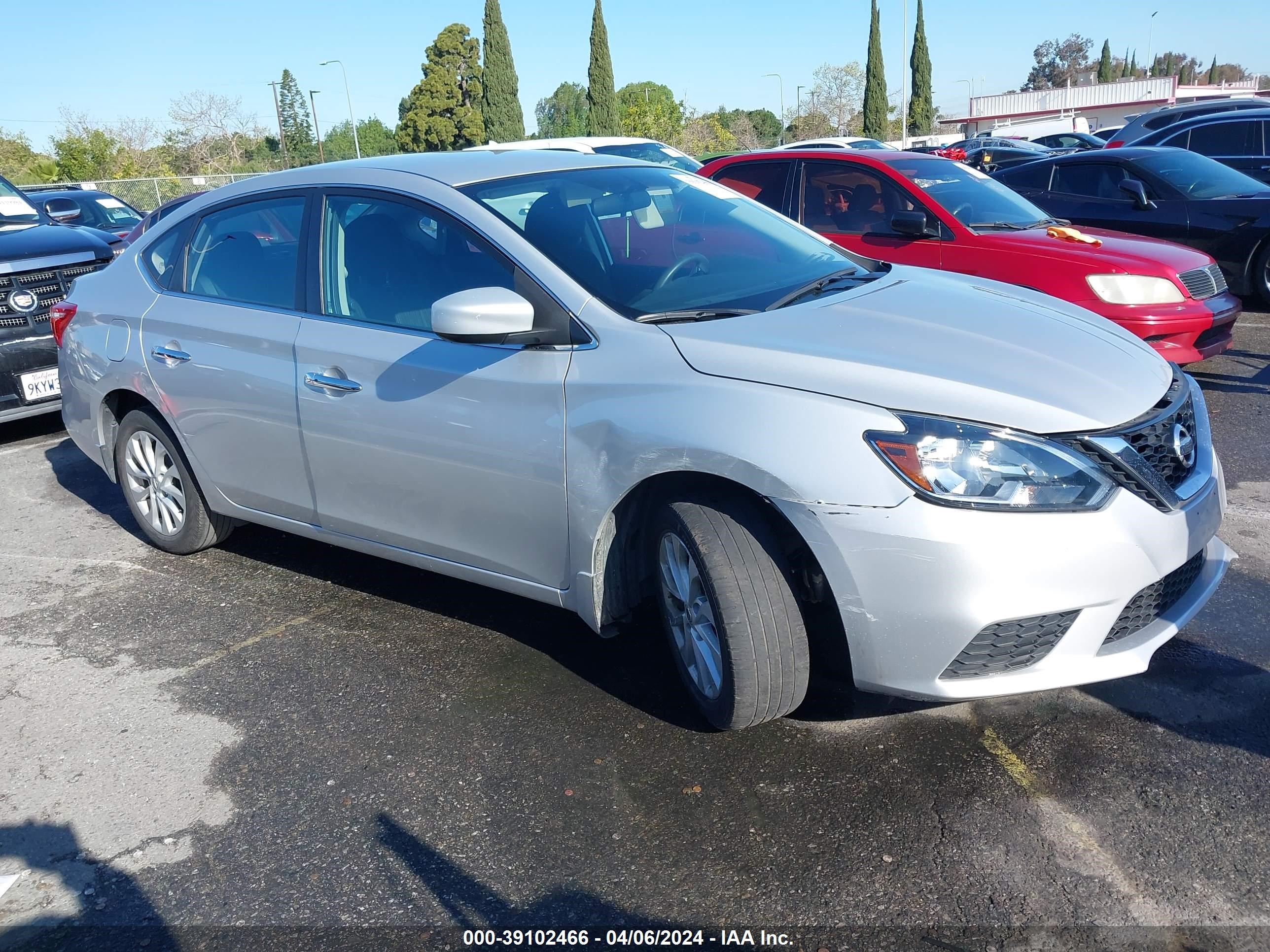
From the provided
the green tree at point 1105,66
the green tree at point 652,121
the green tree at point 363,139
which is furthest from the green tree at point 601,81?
the green tree at point 1105,66

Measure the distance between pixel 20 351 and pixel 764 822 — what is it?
5930mm

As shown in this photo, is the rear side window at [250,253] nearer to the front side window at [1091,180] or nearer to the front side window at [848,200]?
the front side window at [848,200]

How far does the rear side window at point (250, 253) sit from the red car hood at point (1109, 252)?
176 inches

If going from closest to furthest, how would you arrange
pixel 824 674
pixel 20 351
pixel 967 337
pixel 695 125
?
pixel 967 337 < pixel 824 674 < pixel 20 351 < pixel 695 125

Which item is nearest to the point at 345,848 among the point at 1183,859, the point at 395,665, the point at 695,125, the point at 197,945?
the point at 197,945

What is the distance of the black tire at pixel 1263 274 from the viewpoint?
8.67 metres

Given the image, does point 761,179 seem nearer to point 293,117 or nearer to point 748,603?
point 748,603

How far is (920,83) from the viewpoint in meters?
60.9

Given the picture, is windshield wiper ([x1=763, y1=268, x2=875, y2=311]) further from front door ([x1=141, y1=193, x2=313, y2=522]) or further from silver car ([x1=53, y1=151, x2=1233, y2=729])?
front door ([x1=141, y1=193, x2=313, y2=522])

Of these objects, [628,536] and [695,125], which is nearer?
[628,536]

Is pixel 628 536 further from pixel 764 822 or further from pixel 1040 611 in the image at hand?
pixel 1040 611

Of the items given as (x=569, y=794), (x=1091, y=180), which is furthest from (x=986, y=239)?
(x=569, y=794)

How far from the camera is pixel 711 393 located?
2932 mm

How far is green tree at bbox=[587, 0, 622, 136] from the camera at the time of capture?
164 feet
